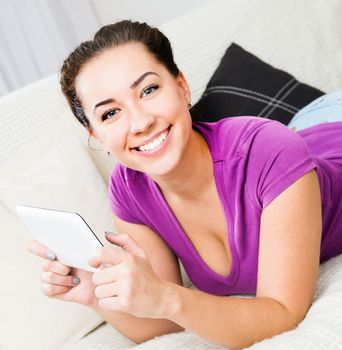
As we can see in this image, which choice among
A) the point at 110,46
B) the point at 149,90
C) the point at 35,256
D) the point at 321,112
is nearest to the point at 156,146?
the point at 149,90

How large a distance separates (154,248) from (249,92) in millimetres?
A: 706

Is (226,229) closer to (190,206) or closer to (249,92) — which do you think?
(190,206)

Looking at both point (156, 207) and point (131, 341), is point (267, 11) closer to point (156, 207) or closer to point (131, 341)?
point (156, 207)

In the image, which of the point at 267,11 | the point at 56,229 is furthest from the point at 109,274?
the point at 267,11

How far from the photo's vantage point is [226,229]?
48.4 inches

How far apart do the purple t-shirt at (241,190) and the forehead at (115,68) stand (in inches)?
8.4

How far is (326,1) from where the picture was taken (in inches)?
84.4

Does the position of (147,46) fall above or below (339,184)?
above

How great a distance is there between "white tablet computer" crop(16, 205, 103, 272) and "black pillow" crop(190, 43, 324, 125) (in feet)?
2.61

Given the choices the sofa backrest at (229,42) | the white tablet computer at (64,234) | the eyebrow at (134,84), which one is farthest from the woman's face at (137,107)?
the sofa backrest at (229,42)

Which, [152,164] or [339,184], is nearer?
[152,164]

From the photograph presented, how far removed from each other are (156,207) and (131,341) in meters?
0.31

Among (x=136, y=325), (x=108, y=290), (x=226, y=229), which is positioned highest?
(x=108, y=290)

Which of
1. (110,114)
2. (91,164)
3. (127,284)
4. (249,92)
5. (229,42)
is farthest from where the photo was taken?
(229,42)
